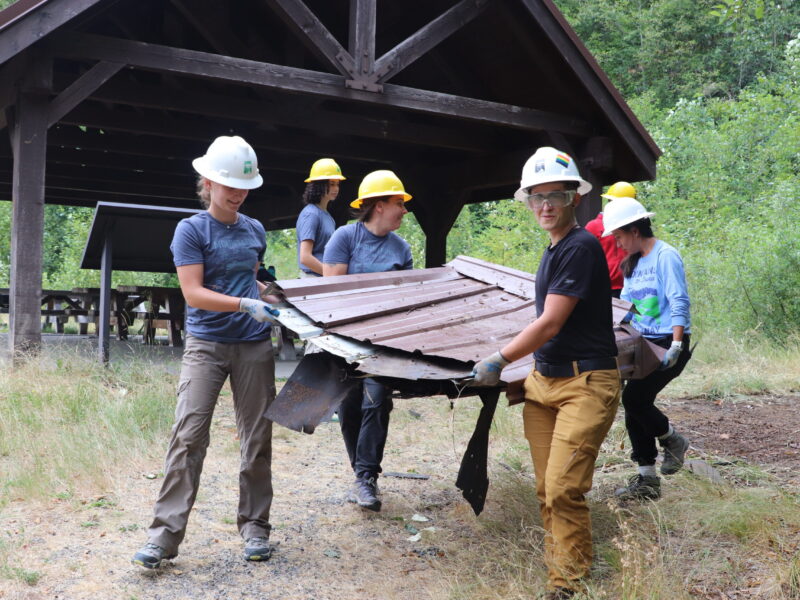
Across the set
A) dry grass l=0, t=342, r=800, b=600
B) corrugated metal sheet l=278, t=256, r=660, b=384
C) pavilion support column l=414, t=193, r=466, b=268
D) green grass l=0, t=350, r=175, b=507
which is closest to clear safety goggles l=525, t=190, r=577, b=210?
corrugated metal sheet l=278, t=256, r=660, b=384

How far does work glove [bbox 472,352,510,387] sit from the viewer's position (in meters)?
3.13

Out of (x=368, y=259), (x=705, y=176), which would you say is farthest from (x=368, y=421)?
(x=705, y=176)

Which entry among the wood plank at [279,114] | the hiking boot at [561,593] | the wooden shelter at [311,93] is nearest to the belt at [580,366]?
the hiking boot at [561,593]

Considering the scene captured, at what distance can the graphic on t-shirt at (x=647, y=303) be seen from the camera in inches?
186

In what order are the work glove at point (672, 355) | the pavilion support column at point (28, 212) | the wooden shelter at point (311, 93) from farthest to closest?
the wooden shelter at point (311, 93) < the pavilion support column at point (28, 212) < the work glove at point (672, 355)

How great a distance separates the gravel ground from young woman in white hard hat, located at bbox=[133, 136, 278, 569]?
0.58 ft

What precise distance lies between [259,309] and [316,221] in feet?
7.41

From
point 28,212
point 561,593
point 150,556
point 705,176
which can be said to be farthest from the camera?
point 705,176

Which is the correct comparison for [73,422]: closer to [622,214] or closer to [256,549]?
[256,549]

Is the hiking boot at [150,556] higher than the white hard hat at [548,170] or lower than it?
lower

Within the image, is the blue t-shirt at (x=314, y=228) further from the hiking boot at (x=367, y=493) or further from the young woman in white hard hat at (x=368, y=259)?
the hiking boot at (x=367, y=493)

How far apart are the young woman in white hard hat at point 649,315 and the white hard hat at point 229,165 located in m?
2.06

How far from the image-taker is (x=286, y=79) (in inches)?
313

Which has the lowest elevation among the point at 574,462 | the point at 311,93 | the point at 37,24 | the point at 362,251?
the point at 574,462
